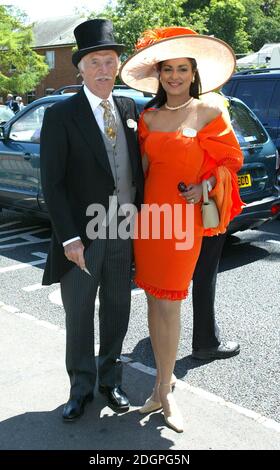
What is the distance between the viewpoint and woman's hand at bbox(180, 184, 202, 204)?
2836 mm

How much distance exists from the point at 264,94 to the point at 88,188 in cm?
616

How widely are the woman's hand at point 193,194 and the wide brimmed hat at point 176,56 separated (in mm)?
610

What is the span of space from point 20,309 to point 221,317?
1704 mm

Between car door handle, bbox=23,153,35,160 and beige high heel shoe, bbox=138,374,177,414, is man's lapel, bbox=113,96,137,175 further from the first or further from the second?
car door handle, bbox=23,153,35,160

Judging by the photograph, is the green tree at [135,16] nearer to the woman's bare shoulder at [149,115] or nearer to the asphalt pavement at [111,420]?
the woman's bare shoulder at [149,115]

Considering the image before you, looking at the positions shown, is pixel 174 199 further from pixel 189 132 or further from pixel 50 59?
pixel 50 59

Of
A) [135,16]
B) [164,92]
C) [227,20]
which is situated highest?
[227,20]

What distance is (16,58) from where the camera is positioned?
118ft

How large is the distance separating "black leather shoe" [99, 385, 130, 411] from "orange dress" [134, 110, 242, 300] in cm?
65

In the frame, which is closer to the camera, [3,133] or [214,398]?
[214,398]

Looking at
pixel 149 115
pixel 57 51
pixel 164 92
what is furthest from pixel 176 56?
pixel 57 51

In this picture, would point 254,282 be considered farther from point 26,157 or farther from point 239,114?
point 26,157

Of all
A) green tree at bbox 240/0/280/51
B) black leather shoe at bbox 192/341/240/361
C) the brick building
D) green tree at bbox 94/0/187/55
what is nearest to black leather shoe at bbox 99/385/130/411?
black leather shoe at bbox 192/341/240/361
